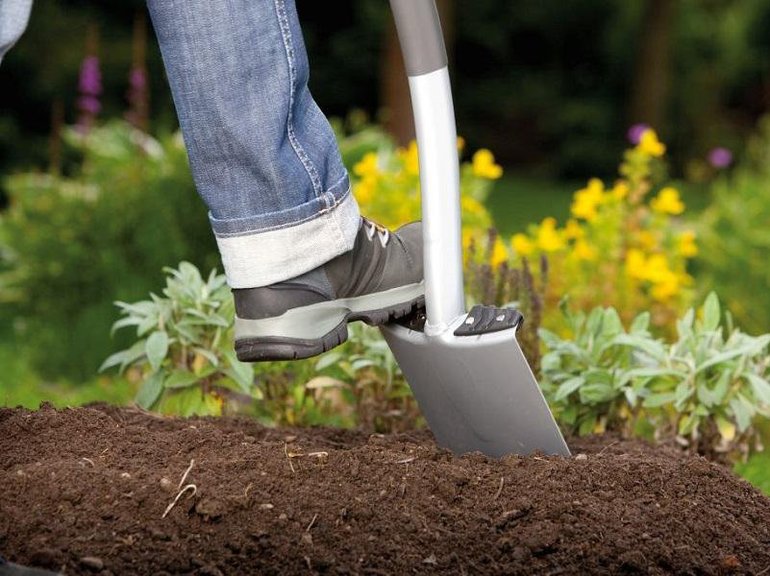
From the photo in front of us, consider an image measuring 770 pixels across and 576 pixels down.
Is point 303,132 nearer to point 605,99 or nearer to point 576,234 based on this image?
point 576,234

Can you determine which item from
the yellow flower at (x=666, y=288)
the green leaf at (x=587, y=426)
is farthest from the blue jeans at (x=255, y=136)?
the yellow flower at (x=666, y=288)

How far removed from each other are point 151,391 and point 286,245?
103cm

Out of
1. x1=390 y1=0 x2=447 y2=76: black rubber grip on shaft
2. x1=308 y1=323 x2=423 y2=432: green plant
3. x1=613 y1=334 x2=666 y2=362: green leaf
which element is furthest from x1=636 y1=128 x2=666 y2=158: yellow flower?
x1=390 y1=0 x2=447 y2=76: black rubber grip on shaft

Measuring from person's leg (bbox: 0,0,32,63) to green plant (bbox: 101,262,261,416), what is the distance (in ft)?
3.54

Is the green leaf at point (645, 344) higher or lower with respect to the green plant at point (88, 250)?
higher

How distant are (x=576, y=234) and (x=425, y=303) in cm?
213

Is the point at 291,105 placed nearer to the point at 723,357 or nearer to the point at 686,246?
the point at 723,357

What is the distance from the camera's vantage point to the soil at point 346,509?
6.17 ft

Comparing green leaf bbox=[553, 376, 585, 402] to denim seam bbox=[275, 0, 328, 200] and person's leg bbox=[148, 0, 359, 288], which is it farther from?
denim seam bbox=[275, 0, 328, 200]

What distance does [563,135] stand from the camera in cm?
1355

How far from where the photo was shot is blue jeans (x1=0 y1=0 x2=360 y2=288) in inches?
76.6

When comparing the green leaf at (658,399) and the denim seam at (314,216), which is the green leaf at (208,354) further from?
the green leaf at (658,399)

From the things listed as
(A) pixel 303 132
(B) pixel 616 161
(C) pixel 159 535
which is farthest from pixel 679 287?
(B) pixel 616 161

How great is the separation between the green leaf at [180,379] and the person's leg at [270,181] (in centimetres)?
79
